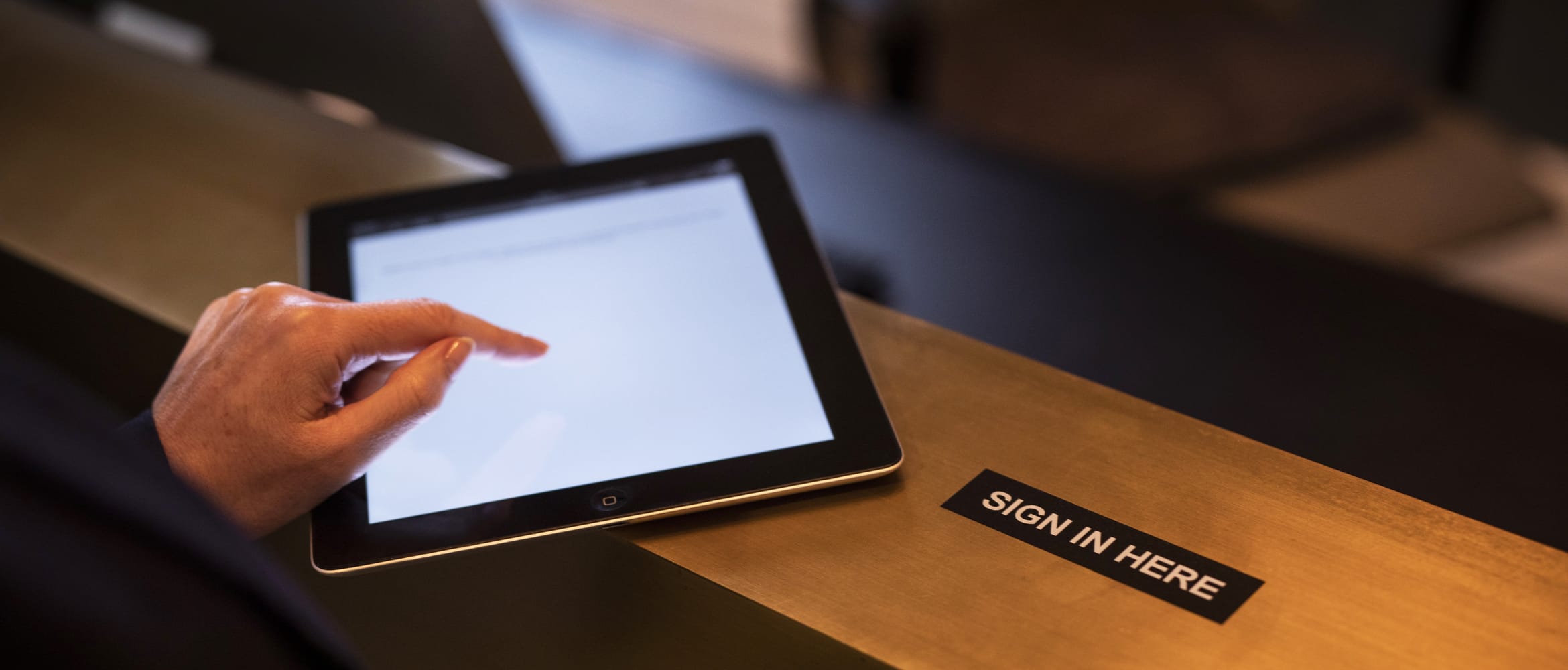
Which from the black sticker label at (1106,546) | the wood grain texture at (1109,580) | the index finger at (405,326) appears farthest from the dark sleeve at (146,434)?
the black sticker label at (1106,546)

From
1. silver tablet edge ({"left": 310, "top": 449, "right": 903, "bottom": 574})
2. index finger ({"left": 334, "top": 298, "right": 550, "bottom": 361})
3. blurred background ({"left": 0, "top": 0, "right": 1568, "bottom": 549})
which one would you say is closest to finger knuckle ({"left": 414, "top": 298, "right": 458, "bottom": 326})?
index finger ({"left": 334, "top": 298, "right": 550, "bottom": 361})

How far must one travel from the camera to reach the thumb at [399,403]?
0.52m

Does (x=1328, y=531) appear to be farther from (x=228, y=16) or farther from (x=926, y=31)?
(x=926, y=31)

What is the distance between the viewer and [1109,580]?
0.49 m

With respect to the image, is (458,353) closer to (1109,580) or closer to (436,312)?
(436,312)

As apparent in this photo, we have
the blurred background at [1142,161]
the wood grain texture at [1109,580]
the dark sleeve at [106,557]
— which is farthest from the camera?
the blurred background at [1142,161]

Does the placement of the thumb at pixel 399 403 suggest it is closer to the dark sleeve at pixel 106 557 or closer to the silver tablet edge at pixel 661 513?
the silver tablet edge at pixel 661 513

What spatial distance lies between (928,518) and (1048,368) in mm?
131

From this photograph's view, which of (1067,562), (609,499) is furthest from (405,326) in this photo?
(1067,562)

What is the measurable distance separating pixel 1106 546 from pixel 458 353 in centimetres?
31

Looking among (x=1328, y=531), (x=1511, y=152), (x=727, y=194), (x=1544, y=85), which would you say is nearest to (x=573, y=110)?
(x=727, y=194)

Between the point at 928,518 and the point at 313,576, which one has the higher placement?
the point at 928,518

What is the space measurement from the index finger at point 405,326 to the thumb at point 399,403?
12 mm

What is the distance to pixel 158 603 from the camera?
34cm
